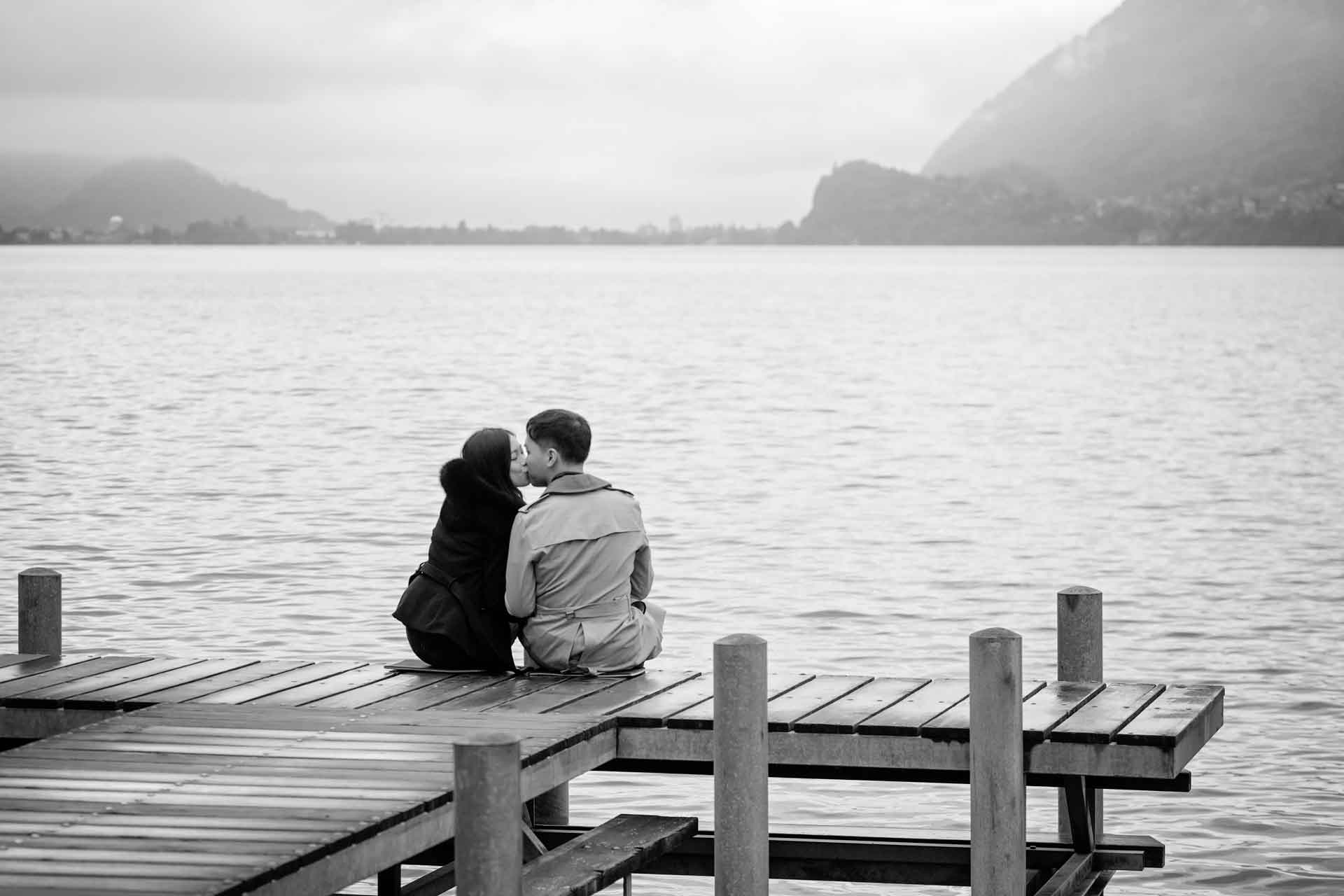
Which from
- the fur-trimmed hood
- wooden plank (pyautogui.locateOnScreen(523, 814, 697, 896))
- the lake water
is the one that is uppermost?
the fur-trimmed hood

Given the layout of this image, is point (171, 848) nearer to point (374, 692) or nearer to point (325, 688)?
point (374, 692)

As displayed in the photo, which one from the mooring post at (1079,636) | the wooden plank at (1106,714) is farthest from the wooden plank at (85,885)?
the mooring post at (1079,636)

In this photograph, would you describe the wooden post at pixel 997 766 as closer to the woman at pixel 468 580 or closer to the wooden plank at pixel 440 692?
the wooden plank at pixel 440 692

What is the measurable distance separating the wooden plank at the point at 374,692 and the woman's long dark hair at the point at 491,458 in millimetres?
895

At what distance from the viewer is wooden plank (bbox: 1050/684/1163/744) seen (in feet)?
23.2

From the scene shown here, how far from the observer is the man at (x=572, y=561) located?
26.6 feet

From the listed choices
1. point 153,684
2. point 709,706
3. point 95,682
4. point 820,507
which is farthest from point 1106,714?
point 820,507

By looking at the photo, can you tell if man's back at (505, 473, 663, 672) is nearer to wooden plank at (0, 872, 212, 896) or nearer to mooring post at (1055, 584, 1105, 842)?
mooring post at (1055, 584, 1105, 842)

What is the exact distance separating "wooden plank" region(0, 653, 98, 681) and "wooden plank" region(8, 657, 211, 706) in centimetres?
30

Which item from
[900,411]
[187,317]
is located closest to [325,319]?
[187,317]

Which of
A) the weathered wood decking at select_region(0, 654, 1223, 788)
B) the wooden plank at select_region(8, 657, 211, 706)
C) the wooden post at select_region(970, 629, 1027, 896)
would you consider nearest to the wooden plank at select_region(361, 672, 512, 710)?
the weathered wood decking at select_region(0, 654, 1223, 788)

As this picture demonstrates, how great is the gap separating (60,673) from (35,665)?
266 mm

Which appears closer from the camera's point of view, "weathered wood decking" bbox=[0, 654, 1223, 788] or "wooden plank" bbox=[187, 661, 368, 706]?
"weathered wood decking" bbox=[0, 654, 1223, 788]

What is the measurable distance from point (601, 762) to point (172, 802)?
184cm
